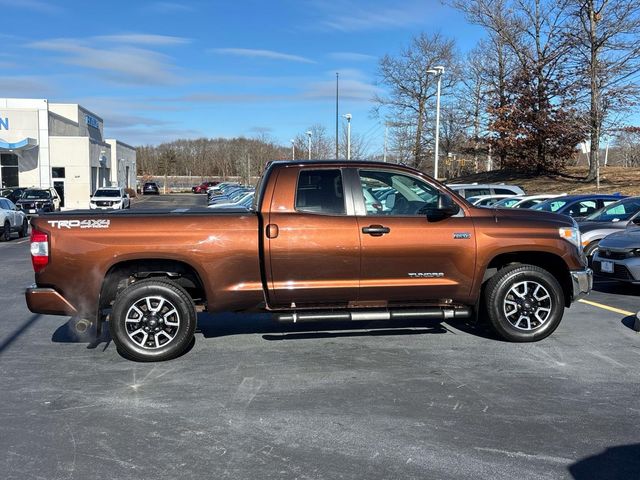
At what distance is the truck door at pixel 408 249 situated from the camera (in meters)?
5.99

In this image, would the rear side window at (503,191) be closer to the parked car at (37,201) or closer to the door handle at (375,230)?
the door handle at (375,230)

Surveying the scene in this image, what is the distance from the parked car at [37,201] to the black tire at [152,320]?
941 inches

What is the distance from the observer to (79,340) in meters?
6.71

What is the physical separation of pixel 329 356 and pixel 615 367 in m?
2.75

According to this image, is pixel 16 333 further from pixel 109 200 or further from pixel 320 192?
pixel 109 200

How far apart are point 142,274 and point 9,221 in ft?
54.9

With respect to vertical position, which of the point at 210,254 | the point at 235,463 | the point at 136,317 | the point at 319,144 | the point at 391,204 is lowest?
the point at 235,463

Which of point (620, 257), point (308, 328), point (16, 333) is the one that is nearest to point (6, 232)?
point (16, 333)

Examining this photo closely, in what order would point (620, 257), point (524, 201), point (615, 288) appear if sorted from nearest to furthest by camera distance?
point (620, 257), point (615, 288), point (524, 201)

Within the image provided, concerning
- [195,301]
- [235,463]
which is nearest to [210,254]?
[195,301]

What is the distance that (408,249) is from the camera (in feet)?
19.7

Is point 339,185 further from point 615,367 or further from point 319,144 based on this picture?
point 319,144

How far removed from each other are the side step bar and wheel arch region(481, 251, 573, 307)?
25.0 inches

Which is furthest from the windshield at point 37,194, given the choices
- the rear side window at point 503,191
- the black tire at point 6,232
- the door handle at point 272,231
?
the door handle at point 272,231
